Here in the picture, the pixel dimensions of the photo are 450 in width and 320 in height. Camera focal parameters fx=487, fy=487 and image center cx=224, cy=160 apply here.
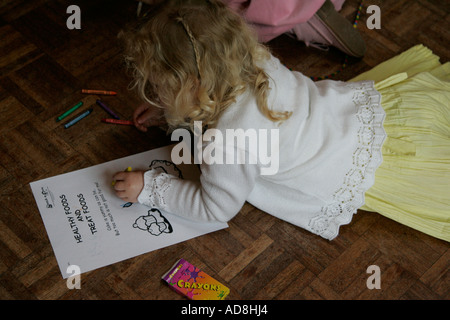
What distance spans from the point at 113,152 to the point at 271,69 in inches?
16.3

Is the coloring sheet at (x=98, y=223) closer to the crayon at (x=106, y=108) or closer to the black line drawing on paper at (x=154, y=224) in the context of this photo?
the black line drawing on paper at (x=154, y=224)

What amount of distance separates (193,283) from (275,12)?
0.71 meters

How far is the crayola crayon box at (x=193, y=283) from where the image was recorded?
3.01 feet

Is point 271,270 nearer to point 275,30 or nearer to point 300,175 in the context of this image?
point 300,175

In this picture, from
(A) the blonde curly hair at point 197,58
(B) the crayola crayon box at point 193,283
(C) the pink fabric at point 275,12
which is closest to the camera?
(A) the blonde curly hair at point 197,58

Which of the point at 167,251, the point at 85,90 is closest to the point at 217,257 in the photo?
the point at 167,251

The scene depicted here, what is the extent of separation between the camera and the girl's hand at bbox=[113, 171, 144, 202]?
994 millimetres

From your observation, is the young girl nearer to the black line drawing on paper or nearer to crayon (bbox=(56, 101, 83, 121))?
the black line drawing on paper

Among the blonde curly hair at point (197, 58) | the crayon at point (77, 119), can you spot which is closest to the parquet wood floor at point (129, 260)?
the crayon at point (77, 119)

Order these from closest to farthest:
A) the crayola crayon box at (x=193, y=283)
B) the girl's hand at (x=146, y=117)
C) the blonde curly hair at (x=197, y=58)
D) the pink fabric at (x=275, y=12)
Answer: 1. the blonde curly hair at (x=197, y=58)
2. the crayola crayon box at (x=193, y=283)
3. the girl's hand at (x=146, y=117)
4. the pink fabric at (x=275, y=12)

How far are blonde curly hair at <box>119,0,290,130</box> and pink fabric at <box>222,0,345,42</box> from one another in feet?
1.24

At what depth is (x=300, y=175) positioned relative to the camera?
3.18 feet

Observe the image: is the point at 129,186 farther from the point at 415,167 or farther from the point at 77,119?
the point at 415,167

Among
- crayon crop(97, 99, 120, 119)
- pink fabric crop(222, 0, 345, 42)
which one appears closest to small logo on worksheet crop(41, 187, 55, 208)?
crayon crop(97, 99, 120, 119)
